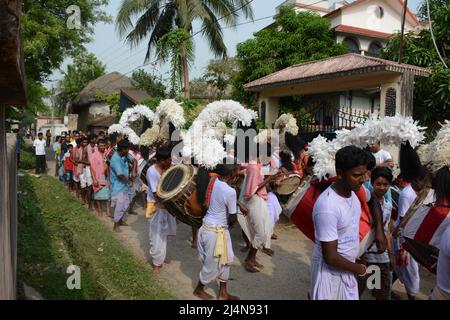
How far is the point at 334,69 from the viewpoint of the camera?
10.8 metres

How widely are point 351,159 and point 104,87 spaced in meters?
31.3

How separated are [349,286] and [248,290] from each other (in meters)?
2.31

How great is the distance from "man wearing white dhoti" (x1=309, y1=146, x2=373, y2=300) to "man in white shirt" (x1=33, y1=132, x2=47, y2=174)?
14.8m

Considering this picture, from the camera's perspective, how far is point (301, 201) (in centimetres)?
349

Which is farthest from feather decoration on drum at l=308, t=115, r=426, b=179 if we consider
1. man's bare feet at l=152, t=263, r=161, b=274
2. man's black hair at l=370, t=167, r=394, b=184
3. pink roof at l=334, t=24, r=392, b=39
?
pink roof at l=334, t=24, r=392, b=39

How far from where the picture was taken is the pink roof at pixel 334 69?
914cm

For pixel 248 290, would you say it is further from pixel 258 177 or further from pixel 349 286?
pixel 349 286

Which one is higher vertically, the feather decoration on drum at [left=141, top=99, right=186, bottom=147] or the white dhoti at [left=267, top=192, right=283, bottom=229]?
the feather decoration on drum at [left=141, top=99, right=186, bottom=147]

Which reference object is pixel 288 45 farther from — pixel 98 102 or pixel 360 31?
pixel 98 102

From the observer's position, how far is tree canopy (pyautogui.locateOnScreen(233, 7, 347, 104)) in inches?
639

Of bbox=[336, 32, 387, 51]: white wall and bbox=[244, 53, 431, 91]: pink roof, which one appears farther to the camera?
bbox=[336, 32, 387, 51]: white wall

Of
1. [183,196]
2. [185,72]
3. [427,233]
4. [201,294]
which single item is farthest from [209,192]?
[185,72]

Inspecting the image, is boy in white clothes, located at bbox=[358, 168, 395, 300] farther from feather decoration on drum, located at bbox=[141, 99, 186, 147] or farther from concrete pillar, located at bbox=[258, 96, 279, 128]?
concrete pillar, located at bbox=[258, 96, 279, 128]
